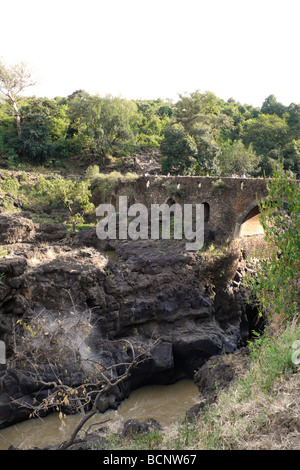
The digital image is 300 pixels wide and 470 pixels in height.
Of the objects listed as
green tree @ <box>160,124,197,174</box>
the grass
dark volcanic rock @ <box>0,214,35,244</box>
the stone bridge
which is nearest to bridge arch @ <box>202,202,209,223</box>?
the stone bridge

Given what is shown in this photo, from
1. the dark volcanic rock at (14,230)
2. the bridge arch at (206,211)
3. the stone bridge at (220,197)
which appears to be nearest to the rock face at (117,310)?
the dark volcanic rock at (14,230)

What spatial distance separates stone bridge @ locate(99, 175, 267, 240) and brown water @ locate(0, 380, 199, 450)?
8.18 meters

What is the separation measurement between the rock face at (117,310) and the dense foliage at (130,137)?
39.0 feet

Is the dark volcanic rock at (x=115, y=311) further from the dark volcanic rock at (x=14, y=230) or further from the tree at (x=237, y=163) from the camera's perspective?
the tree at (x=237, y=163)

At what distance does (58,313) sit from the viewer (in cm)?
1241

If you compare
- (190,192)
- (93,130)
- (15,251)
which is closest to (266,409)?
(15,251)

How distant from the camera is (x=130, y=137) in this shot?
30406 mm

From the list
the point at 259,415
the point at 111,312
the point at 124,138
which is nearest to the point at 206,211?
the point at 111,312

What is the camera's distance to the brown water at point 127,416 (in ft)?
33.2

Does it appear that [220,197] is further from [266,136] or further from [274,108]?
[274,108]

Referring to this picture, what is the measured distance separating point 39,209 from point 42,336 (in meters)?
12.7

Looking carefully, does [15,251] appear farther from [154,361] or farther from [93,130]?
[93,130]

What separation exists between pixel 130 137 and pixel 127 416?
2369 centimetres

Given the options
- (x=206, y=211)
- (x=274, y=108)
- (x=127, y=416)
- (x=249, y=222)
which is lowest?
(x=127, y=416)
